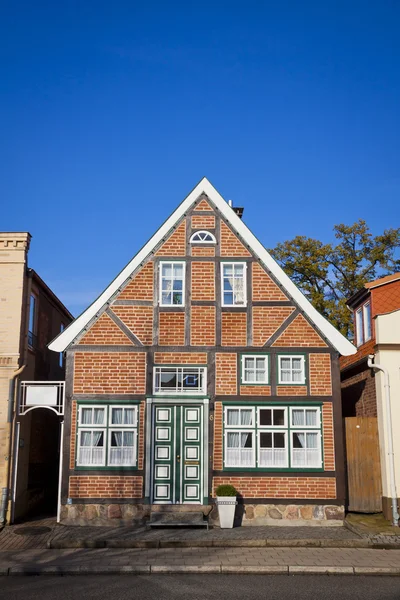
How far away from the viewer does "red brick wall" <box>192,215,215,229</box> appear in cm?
1653

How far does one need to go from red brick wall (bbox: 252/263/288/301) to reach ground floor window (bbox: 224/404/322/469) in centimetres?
282

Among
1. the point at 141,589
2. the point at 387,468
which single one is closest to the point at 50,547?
the point at 141,589

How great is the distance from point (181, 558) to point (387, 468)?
19.2 ft

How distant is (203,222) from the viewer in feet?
54.3

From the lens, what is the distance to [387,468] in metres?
14.8

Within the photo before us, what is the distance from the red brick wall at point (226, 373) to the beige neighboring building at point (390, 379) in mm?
3619

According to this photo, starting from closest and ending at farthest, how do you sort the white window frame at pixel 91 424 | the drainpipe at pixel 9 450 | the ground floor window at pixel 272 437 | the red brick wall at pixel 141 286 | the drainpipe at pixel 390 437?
the drainpipe at pixel 390 437
the drainpipe at pixel 9 450
the ground floor window at pixel 272 437
the white window frame at pixel 91 424
the red brick wall at pixel 141 286

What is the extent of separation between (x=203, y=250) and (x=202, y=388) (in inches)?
144

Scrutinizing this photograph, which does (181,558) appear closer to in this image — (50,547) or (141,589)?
(141,589)

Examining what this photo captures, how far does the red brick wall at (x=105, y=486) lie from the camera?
14930mm

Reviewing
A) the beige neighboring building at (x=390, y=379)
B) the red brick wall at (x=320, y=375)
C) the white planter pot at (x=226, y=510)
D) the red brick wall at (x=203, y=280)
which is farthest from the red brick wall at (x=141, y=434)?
the beige neighboring building at (x=390, y=379)

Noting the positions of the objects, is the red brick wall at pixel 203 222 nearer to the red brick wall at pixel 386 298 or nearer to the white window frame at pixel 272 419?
the red brick wall at pixel 386 298

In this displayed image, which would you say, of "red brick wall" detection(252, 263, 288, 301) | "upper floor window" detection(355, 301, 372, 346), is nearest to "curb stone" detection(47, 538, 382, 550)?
"red brick wall" detection(252, 263, 288, 301)

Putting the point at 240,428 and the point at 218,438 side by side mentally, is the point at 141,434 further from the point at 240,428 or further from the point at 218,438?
the point at 240,428
